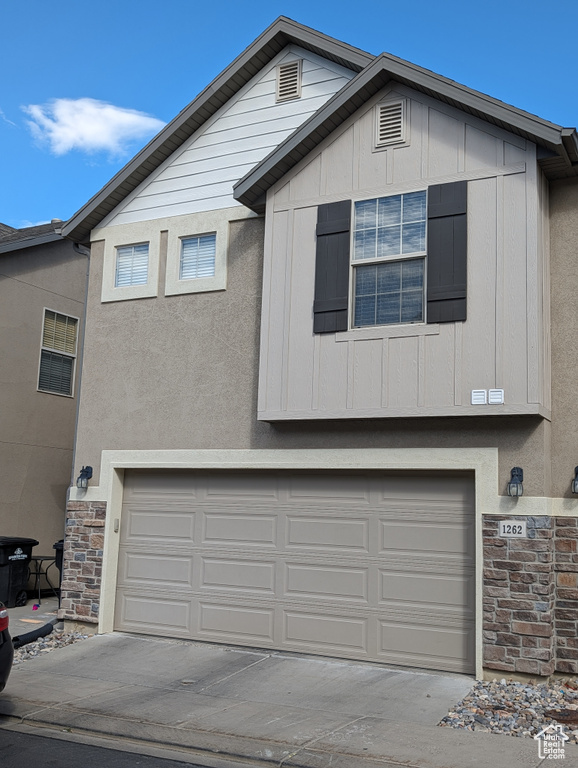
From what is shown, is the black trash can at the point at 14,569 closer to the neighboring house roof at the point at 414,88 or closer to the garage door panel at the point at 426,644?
the garage door panel at the point at 426,644

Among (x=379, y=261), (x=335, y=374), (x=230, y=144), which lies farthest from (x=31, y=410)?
(x=379, y=261)

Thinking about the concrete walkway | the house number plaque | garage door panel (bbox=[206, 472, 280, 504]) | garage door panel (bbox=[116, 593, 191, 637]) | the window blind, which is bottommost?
the concrete walkway

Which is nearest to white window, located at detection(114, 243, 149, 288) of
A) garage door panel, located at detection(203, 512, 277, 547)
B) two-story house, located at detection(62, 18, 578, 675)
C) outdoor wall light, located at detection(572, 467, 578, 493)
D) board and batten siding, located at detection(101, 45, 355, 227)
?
two-story house, located at detection(62, 18, 578, 675)

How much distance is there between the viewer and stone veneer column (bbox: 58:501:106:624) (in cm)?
1045

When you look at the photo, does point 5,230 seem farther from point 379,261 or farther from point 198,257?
point 379,261

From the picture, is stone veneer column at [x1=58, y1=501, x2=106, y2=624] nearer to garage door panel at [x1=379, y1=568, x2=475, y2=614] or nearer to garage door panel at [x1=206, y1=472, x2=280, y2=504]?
garage door panel at [x1=206, y1=472, x2=280, y2=504]

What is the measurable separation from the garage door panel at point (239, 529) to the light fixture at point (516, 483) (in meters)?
2.96

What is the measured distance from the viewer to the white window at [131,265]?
1113 cm

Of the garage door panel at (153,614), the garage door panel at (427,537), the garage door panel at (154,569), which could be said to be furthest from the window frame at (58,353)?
the garage door panel at (427,537)

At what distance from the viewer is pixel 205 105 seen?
10.9m

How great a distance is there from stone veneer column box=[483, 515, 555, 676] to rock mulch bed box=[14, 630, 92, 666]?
205 inches

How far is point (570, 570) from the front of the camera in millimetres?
8180

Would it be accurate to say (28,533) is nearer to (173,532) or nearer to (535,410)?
(173,532)

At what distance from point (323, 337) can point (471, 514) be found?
2.58 meters
